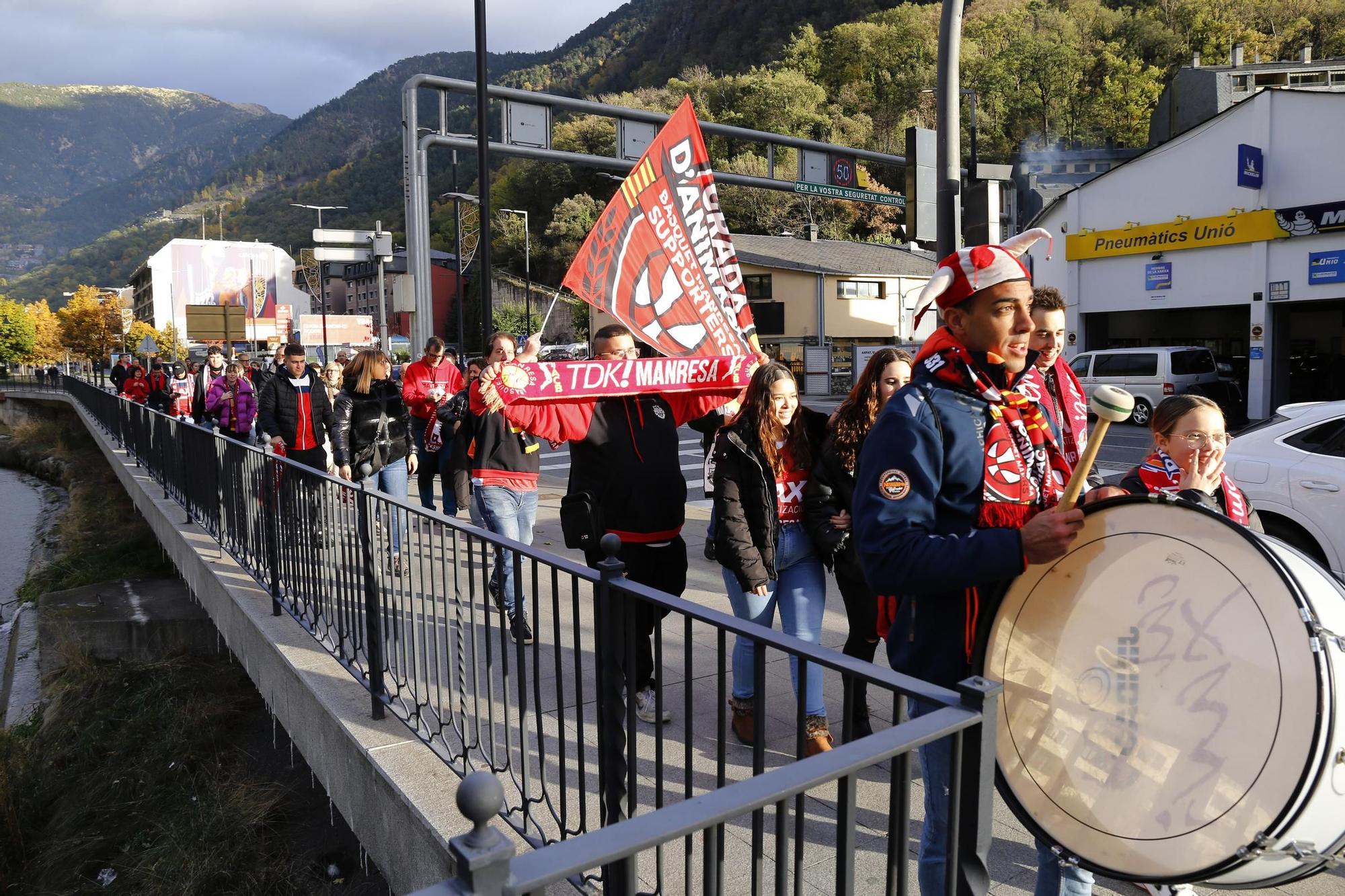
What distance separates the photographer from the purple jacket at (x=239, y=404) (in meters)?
13.2

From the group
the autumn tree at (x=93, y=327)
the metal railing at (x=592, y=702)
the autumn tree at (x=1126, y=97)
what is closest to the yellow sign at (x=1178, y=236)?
the metal railing at (x=592, y=702)

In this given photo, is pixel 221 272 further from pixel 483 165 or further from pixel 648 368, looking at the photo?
pixel 648 368

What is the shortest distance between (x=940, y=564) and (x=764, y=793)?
874 mm

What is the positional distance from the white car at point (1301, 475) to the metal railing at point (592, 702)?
3876 millimetres

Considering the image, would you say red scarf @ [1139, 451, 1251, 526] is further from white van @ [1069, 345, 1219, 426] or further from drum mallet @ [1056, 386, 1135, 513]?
white van @ [1069, 345, 1219, 426]

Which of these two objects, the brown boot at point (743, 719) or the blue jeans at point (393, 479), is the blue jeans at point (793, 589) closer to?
the brown boot at point (743, 719)

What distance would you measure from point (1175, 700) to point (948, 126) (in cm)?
603

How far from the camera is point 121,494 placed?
20.3 m

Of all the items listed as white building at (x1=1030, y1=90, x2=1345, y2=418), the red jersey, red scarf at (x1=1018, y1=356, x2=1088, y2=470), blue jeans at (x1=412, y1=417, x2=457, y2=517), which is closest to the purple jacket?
blue jeans at (x1=412, y1=417, x2=457, y2=517)

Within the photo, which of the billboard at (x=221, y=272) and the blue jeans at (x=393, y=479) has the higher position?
the billboard at (x=221, y=272)

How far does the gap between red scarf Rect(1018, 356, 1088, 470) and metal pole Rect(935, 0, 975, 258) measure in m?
3.55

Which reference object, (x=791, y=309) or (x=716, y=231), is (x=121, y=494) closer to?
(x=716, y=231)

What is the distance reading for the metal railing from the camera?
162 cm

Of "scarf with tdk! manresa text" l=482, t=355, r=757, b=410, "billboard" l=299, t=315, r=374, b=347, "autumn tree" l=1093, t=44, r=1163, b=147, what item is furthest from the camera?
"billboard" l=299, t=315, r=374, b=347
